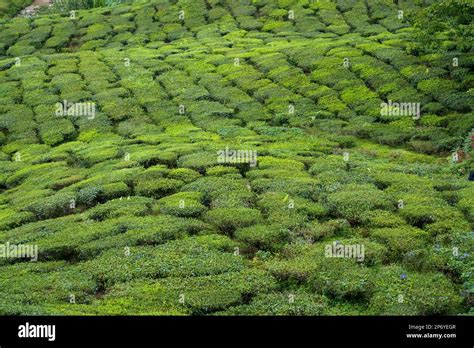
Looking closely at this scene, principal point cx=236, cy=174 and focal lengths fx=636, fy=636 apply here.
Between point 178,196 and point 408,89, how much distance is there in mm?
17891

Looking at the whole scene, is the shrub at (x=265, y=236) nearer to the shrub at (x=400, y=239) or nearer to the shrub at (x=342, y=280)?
the shrub at (x=342, y=280)

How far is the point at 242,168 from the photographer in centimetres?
2702

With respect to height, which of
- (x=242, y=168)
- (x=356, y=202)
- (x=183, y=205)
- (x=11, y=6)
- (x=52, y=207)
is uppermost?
(x=11, y=6)

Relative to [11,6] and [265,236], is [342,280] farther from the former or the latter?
[11,6]

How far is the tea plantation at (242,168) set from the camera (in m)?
17.3

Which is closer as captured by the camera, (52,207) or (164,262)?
(164,262)

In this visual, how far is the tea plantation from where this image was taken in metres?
17.3

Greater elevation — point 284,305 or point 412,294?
point 412,294

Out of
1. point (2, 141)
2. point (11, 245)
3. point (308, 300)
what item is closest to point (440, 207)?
point (308, 300)

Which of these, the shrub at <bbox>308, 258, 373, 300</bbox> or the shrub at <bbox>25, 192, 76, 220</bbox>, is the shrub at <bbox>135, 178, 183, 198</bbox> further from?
the shrub at <bbox>308, 258, 373, 300</bbox>

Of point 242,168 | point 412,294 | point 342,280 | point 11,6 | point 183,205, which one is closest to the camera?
point 412,294

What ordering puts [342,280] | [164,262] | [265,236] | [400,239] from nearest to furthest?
[342,280]
[164,262]
[400,239]
[265,236]

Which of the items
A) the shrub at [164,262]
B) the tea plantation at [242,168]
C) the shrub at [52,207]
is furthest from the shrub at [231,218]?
the shrub at [52,207]

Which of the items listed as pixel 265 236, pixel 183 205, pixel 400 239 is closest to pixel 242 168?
pixel 183 205
